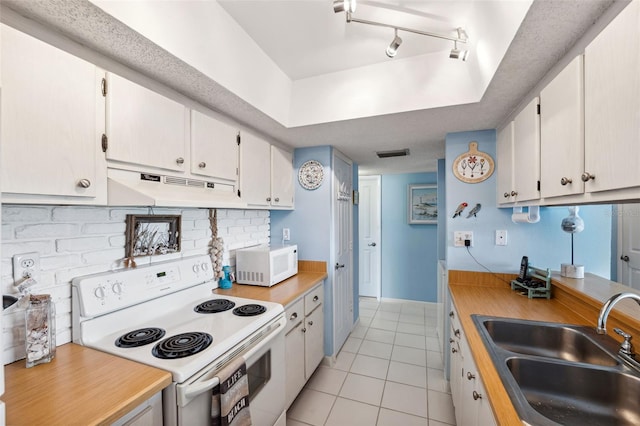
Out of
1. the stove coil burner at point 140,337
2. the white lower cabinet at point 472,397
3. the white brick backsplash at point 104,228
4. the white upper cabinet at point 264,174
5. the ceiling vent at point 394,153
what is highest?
the ceiling vent at point 394,153

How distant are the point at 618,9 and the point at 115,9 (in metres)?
1.72

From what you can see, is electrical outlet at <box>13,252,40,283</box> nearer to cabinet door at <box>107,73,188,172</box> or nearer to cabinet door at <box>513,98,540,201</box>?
cabinet door at <box>107,73,188,172</box>

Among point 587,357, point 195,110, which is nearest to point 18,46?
point 195,110

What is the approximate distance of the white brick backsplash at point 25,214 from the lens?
1111 mm

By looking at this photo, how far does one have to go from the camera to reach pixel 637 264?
196cm

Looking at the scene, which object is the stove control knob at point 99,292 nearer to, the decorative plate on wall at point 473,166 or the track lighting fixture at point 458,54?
the track lighting fixture at point 458,54

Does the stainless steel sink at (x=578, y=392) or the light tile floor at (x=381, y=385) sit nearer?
the stainless steel sink at (x=578, y=392)

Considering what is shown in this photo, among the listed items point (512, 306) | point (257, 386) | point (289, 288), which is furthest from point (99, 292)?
point (512, 306)

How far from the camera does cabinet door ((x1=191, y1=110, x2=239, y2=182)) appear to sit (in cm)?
163

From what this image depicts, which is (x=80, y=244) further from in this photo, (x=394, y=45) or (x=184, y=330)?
(x=394, y=45)

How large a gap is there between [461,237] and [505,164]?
2.13ft

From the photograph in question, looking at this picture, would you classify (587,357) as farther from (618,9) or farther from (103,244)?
(103,244)

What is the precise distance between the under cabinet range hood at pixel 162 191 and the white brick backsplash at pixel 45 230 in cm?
30

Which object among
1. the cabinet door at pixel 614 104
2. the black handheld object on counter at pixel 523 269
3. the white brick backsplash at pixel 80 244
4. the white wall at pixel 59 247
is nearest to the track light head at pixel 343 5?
the cabinet door at pixel 614 104
